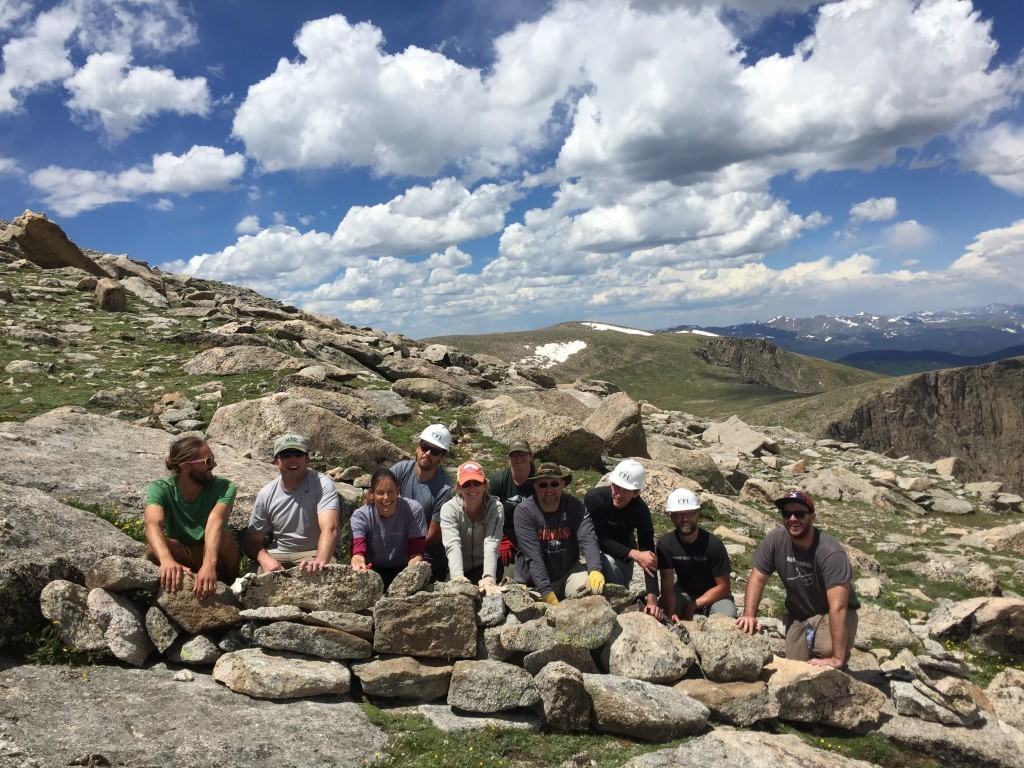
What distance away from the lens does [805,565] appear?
963 centimetres

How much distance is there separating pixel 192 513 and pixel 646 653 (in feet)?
22.0

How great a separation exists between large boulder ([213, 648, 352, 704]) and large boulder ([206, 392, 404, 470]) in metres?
10.5

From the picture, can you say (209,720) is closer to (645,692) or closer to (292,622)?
(292,622)

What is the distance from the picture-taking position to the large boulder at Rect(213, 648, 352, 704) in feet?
24.8

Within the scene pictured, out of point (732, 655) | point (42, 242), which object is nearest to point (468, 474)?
point (732, 655)

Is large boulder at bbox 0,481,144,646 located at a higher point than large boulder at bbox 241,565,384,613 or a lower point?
higher

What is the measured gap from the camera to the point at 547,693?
7879 millimetres

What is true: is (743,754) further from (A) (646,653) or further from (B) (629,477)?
(B) (629,477)

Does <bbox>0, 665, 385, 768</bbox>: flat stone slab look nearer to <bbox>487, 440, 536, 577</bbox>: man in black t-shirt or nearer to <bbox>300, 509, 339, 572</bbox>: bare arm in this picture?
<bbox>300, 509, 339, 572</bbox>: bare arm

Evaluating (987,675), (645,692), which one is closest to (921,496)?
(987,675)

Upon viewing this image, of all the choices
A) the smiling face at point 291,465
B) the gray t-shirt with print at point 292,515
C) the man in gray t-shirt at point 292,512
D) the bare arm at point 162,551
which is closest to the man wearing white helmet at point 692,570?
the man in gray t-shirt at point 292,512

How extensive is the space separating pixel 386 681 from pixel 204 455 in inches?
157

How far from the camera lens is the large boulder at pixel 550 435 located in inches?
944

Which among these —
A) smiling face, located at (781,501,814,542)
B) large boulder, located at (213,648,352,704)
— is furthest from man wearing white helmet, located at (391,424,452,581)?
smiling face, located at (781,501,814,542)
